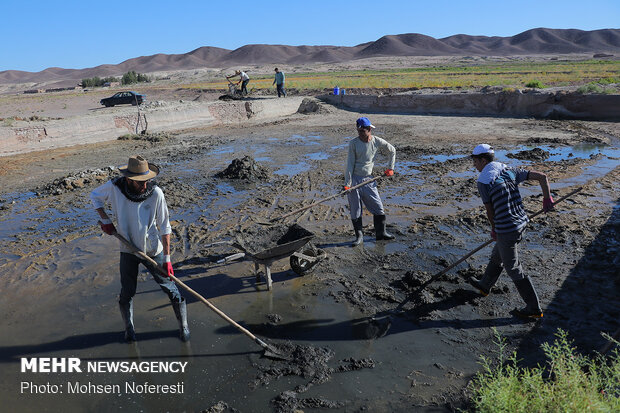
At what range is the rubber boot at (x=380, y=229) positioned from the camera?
22.6 ft

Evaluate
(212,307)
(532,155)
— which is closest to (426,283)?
(212,307)

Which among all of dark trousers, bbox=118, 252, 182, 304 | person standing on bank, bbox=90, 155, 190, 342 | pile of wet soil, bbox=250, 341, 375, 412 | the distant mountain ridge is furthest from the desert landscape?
the distant mountain ridge

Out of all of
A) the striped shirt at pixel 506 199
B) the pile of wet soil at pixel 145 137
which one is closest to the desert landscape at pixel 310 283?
the striped shirt at pixel 506 199

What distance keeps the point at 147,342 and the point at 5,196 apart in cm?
754

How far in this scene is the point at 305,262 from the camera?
18.8 feet

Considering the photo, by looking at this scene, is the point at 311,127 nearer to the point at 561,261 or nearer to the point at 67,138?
the point at 67,138

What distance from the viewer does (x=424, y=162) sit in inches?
486

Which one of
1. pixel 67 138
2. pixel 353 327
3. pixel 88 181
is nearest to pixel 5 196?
pixel 88 181

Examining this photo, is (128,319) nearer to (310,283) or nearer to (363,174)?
(310,283)

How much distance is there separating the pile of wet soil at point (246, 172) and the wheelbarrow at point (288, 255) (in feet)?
15.3

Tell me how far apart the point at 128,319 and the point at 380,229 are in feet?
13.0

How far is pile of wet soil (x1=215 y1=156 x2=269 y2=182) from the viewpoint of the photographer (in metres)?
10.7

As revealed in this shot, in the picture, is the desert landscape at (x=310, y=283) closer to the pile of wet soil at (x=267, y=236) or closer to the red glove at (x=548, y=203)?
the pile of wet soil at (x=267, y=236)

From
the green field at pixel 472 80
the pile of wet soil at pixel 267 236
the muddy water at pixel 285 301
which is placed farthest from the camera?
the green field at pixel 472 80
